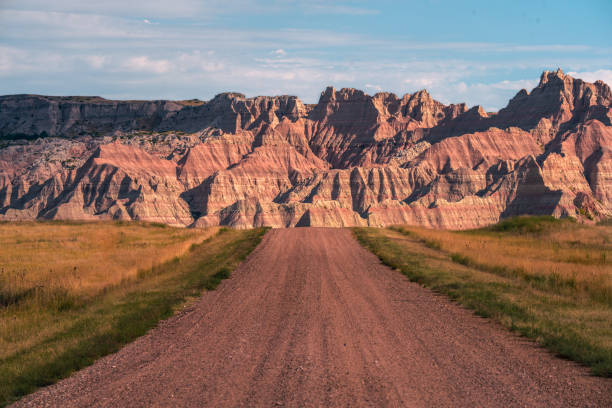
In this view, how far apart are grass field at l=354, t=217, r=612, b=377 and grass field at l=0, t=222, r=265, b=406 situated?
7.23 metres

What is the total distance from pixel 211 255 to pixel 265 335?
16.3 m

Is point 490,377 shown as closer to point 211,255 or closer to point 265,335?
point 265,335

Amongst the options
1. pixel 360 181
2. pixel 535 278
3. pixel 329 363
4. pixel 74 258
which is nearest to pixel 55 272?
pixel 74 258

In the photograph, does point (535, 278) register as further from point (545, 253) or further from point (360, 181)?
point (360, 181)

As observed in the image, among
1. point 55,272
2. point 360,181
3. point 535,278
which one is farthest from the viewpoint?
point 360,181

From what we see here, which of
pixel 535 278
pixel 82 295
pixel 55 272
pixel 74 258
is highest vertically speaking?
pixel 535 278

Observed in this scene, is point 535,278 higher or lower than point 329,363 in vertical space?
higher

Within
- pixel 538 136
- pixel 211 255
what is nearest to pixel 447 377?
pixel 211 255

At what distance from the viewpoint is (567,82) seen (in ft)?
644

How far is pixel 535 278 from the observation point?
19.2 meters

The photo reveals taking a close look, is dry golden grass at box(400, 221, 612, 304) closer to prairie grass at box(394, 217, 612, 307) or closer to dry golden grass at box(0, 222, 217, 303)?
prairie grass at box(394, 217, 612, 307)

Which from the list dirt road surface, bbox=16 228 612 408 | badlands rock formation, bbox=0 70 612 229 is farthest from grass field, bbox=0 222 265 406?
badlands rock formation, bbox=0 70 612 229

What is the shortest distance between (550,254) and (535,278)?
23.8 feet

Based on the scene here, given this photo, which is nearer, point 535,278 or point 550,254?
point 535,278
